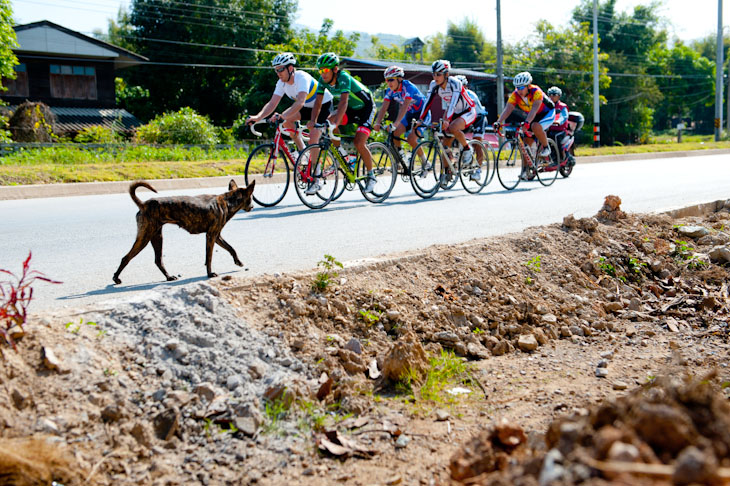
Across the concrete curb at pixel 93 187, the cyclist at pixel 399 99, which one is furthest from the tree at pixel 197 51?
the cyclist at pixel 399 99

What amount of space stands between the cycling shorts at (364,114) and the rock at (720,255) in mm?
5296

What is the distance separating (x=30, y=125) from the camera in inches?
994

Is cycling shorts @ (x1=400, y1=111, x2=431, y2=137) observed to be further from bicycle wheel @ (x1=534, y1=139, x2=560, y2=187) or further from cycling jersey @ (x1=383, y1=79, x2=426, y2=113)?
bicycle wheel @ (x1=534, y1=139, x2=560, y2=187)

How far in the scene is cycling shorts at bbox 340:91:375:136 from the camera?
10.7 metres

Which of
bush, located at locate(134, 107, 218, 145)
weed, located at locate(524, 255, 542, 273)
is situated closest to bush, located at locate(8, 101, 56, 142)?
bush, located at locate(134, 107, 218, 145)

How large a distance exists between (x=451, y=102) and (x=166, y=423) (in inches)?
374

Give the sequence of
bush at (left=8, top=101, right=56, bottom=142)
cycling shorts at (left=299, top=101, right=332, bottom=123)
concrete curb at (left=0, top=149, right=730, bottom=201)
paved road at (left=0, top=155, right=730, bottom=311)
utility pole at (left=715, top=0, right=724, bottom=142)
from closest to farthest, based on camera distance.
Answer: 1. paved road at (left=0, top=155, right=730, bottom=311)
2. cycling shorts at (left=299, top=101, right=332, bottom=123)
3. concrete curb at (left=0, top=149, right=730, bottom=201)
4. bush at (left=8, top=101, right=56, bottom=142)
5. utility pole at (left=715, top=0, right=724, bottom=142)

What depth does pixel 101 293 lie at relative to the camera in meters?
5.01

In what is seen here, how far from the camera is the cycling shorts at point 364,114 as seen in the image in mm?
10742

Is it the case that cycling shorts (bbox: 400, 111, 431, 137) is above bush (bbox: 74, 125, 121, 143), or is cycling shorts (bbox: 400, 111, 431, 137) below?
below

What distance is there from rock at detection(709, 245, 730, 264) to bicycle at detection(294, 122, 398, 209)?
513cm

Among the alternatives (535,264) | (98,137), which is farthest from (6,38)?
(535,264)

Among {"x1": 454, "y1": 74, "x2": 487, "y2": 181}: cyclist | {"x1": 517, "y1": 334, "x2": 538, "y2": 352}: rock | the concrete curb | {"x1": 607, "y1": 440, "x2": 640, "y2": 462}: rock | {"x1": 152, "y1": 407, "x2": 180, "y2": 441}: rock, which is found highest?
{"x1": 454, "y1": 74, "x2": 487, "y2": 181}: cyclist

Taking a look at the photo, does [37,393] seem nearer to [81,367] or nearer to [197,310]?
[81,367]
